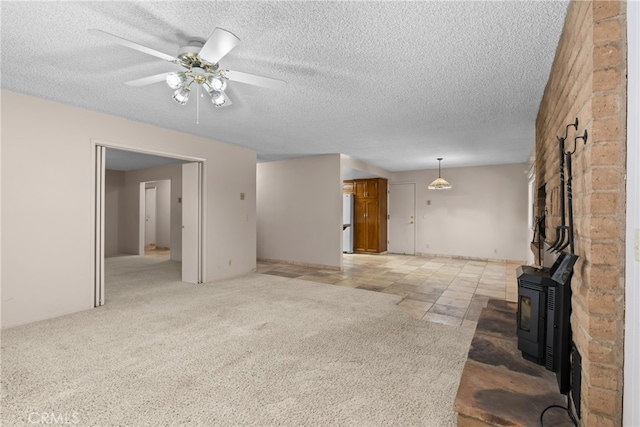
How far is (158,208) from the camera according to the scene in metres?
9.70

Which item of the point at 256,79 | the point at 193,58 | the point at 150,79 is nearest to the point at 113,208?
the point at 150,79

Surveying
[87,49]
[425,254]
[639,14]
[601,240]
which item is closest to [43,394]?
[87,49]

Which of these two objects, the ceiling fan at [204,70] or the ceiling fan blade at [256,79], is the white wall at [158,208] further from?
the ceiling fan blade at [256,79]

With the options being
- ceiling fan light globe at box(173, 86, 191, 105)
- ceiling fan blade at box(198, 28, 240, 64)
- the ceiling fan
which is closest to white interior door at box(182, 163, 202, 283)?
the ceiling fan

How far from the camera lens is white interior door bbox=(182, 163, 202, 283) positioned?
4953mm

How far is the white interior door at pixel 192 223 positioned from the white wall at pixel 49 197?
2.56 feet

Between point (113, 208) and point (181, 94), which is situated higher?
point (181, 94)

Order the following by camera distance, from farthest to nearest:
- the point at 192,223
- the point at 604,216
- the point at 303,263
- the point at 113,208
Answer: the point at 113,208
the point at 303,263
the point at 192,223
the point at 604,216

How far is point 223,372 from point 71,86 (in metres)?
3.08

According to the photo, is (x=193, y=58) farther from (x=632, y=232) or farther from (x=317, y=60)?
(x=632, y=232)

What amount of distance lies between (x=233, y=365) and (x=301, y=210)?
15.1ft

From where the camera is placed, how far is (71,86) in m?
2.91

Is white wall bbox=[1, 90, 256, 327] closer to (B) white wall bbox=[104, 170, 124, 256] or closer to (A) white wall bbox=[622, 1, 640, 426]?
(A) white wall bbox=[622, 1, 640, 426]

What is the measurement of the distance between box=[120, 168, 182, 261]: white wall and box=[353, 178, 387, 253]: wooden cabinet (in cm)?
486
